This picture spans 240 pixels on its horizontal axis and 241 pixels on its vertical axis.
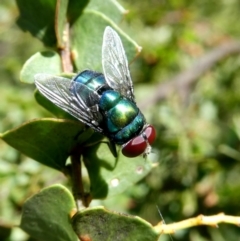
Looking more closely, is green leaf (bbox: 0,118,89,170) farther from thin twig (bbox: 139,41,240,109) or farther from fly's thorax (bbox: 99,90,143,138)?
thin twig (bbox: 139,41,240,109)

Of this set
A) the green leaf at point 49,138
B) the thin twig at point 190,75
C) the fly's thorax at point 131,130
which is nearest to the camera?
the green leaf at point 49,138

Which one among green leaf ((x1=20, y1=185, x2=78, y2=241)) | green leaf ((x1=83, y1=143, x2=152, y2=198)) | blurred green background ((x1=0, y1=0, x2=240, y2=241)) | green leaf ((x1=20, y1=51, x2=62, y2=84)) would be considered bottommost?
blurred green background ((x1=0, y1=0, x2=240, y2=241))

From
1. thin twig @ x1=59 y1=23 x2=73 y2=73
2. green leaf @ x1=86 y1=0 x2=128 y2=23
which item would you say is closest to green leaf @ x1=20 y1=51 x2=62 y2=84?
thin twig @ x1=59 y1=23 x2=73 y2=73

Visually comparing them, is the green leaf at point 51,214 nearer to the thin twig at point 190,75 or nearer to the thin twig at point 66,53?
the thin twig at point 66,53

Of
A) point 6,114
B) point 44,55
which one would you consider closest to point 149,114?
point 6,114

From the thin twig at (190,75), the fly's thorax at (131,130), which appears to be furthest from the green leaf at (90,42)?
the thin twig at (190,75)

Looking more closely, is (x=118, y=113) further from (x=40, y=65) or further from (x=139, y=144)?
(x=40, y=65)
